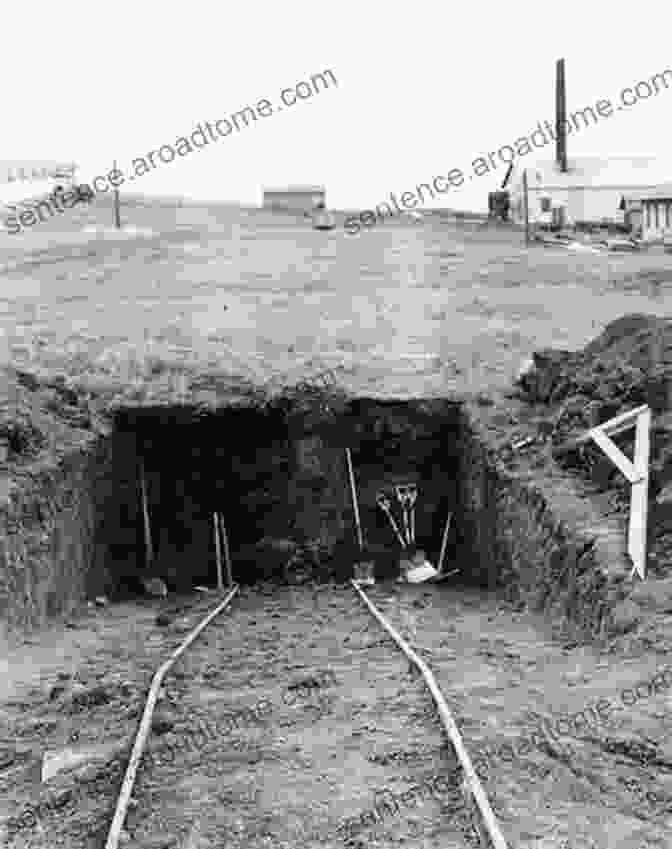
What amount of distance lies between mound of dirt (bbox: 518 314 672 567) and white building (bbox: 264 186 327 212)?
44775 mm

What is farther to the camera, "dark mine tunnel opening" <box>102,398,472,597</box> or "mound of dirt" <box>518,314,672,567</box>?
"dark mine tunnel opening" <box>102,398,472,597</box>

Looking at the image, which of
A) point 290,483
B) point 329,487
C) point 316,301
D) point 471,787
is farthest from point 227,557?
point 471,787

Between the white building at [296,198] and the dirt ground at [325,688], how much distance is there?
36.2m

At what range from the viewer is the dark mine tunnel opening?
598 inches

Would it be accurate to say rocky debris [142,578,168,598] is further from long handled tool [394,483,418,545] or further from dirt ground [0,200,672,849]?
long handled tool [394,483,418,545]

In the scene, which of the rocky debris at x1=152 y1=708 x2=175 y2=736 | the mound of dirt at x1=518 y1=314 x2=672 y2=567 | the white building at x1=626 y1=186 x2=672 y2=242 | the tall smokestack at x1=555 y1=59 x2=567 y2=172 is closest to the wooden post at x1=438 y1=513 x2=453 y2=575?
the mound of dirt at x1=518 y1=314 x2=672 y2=567

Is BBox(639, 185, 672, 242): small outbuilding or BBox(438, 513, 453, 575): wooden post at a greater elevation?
BBox(639, 185, 672, 242): small outbuilding

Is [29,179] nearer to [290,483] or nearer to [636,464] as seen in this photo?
[290,483]

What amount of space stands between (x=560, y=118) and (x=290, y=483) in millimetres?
41125

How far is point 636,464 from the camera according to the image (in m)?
9.43

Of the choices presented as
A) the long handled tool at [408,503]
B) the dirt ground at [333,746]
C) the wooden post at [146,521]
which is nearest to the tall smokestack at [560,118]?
the long handled tool at [408,503]

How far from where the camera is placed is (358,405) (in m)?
15.3

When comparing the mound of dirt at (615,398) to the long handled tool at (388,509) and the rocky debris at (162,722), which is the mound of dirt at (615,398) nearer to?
the long handled tool at (388,509)

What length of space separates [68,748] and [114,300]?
18589mm
